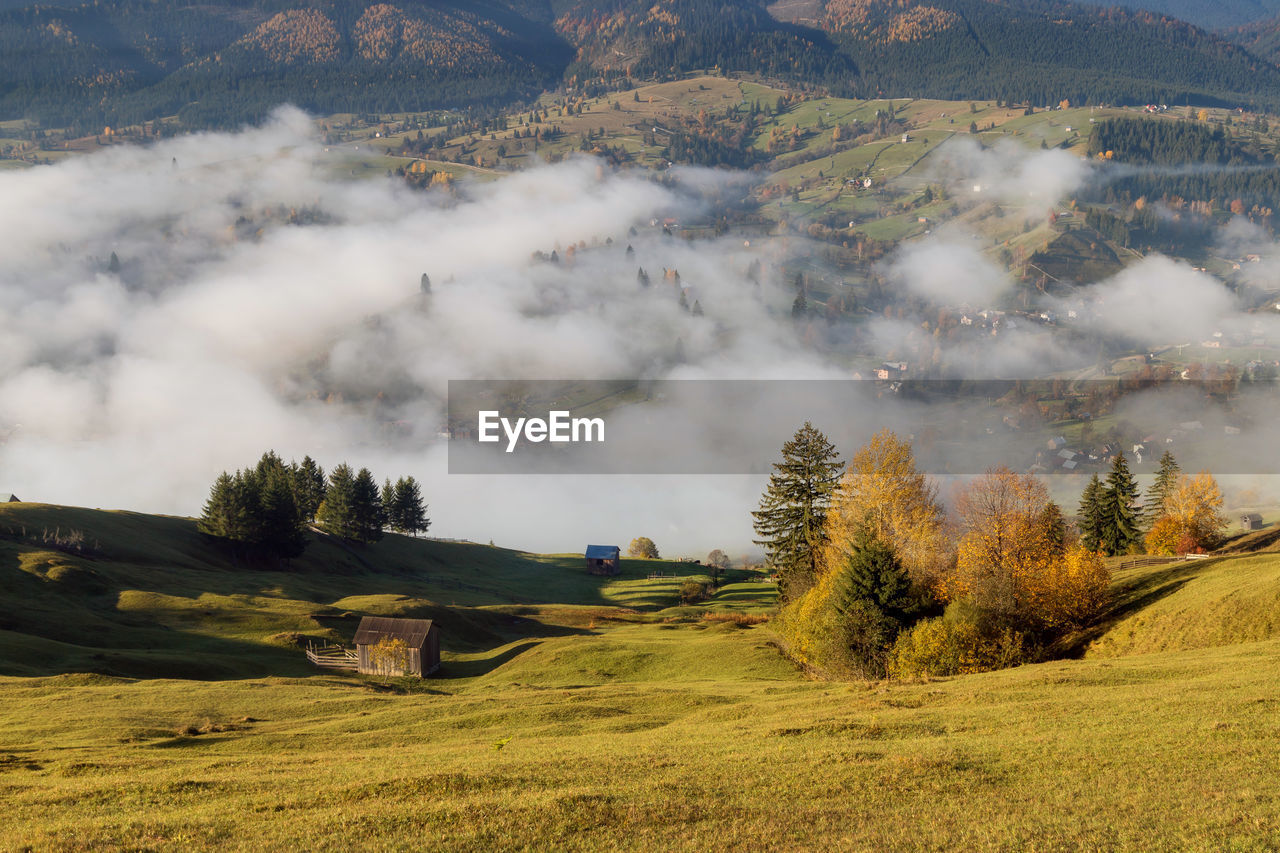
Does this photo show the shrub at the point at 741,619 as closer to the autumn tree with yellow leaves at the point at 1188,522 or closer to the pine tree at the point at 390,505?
the autumn tree with yellow leaves at the point at 1188,522

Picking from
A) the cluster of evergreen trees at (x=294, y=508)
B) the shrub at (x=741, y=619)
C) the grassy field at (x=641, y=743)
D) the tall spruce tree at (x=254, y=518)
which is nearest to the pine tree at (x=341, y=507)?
the cluster of evergreen trees at (x=294, y=508)

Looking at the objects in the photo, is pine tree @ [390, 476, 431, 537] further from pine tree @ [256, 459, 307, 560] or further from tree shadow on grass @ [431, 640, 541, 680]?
tree shadow on grass @ [431, 640, 541, 680]

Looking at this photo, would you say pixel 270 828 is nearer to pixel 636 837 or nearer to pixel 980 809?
pixel 636 837

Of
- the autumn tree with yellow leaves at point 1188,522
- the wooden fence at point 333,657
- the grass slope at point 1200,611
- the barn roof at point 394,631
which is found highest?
the autumn tree with yellow leaves at point 1188,522

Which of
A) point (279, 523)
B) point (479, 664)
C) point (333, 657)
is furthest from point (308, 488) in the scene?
point (479, 664)

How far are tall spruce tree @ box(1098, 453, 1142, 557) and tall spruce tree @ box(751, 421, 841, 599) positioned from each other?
56.6 meters

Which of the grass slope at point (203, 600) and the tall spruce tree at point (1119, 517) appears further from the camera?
the tall spruce tree at point (1119, 517)

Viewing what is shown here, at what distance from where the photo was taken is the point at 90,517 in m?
128

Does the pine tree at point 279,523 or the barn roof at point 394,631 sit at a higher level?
the pine tree at point 279,523

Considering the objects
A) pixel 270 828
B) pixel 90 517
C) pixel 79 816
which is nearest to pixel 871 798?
pixel 270 828

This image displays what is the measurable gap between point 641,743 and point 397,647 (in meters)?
46.5

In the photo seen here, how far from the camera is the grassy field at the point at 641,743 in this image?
2695 cm

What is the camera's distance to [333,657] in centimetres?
8738

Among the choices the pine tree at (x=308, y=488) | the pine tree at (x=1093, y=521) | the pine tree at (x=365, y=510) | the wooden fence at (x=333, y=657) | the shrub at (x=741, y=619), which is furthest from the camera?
the pine tree at (x=308, y=488)
